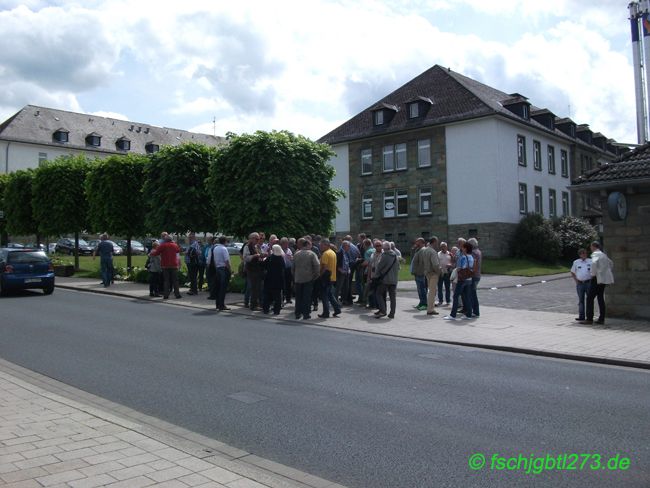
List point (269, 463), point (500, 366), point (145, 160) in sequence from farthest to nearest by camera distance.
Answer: point (145, 160), point (500, 366), point (269, 463)

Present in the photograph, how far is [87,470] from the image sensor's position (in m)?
4.40

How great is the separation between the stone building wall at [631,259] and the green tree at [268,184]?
10033mm

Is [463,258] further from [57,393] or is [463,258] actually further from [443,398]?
[57,393]

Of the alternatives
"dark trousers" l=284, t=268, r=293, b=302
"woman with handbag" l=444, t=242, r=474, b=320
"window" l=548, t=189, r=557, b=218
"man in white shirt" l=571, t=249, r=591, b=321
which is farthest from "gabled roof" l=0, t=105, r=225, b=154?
"man in white shirt" l=571, t=249, r=591, b=321

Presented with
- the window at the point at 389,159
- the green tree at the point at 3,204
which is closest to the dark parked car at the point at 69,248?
the green tree at the point at 3,204

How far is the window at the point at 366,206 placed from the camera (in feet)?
141

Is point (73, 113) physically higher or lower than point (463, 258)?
higher

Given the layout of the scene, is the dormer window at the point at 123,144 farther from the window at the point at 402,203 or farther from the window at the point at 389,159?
the window at the point at 402,203

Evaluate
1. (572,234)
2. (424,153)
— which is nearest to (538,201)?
(572,234)

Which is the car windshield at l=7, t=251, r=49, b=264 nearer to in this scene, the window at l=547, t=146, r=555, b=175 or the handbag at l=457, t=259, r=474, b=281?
the handbag at l=457, t=259, r=474, b=281

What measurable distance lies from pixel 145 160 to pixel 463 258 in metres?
17.1

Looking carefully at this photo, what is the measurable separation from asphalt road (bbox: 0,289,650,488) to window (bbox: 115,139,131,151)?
63.7 meters

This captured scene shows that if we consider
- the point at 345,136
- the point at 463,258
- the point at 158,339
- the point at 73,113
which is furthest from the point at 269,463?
the point at 73,113

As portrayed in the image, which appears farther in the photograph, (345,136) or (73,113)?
(73,113)
